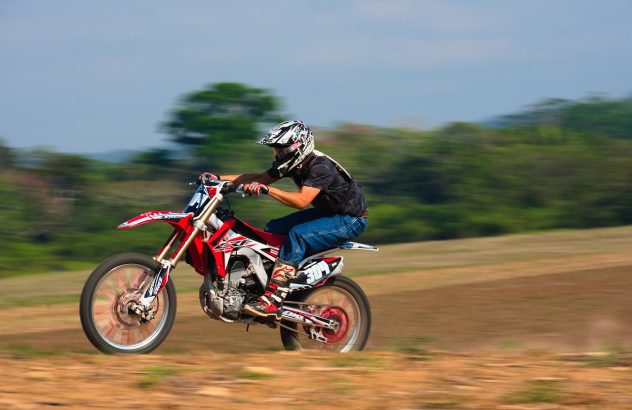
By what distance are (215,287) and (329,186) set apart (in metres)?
1.25

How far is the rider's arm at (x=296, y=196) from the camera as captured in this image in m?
8.73

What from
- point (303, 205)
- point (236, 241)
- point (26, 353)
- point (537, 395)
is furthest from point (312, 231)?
point (537, 395)

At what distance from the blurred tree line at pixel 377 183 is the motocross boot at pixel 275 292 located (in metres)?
14.8

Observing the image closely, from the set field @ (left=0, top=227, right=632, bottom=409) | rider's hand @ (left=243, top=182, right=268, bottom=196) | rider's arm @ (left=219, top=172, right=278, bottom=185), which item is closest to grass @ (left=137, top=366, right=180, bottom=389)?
field @ (left=0, top=227, right=632, bottom=409)

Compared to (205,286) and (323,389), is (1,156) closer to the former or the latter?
(205,286)

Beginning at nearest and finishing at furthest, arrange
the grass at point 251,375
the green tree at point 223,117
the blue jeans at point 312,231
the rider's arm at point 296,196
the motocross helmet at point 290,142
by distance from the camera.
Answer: the grass at point 251,375, the rider's arm at point 296,196, the motocross helmet at point 290,142, the blue jeans at point 312,231, the green tree at point 223,117

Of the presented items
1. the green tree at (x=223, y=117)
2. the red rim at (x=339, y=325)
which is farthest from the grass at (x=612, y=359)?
the green tree at (x=223, y=117)

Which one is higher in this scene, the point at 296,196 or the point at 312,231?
the point at 296,196

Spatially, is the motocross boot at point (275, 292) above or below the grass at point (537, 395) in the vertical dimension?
above

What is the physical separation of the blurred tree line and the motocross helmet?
48.9 feet

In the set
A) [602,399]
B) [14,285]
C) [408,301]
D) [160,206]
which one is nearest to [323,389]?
[602,399]

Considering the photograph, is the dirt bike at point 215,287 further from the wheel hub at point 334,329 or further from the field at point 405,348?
the field at point 405,348

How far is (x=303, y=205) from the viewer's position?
8.80 metres

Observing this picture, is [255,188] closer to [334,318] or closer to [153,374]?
[334,318]
